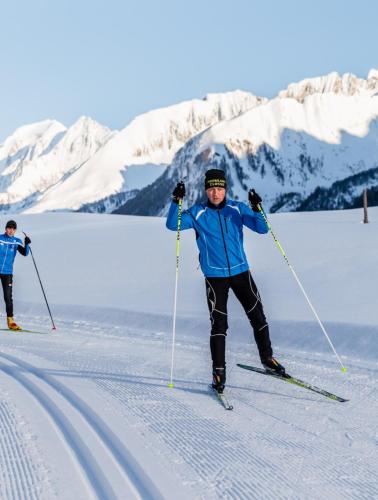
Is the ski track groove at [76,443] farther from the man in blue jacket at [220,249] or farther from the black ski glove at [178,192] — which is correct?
the black ski glove at [178,192]

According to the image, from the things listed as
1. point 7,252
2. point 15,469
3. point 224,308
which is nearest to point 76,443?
point 15,469

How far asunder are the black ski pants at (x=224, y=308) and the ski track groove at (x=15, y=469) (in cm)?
223

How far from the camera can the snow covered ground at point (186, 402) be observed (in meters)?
3.41

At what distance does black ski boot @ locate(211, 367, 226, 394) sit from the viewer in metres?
5.52

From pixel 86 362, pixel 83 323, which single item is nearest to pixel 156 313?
pixel 83 323

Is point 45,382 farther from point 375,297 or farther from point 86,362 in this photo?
point 375,297

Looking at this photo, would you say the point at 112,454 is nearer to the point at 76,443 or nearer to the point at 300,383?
the point at 76,443

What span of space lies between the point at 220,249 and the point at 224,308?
0.64 metres

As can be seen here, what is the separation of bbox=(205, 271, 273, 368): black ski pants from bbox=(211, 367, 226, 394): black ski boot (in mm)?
58

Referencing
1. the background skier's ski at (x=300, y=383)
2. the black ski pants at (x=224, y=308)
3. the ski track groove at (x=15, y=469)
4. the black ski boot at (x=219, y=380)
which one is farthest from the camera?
the black ski pants at (x=224, y=308)

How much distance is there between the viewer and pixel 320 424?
14.9 ft

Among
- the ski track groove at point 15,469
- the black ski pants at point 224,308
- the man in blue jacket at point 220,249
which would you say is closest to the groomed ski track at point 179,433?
the ski track groove at point 15,469

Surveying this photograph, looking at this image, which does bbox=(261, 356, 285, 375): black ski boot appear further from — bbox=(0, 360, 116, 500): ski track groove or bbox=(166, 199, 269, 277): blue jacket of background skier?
bbox=(0, 360, 116, 500): ski track groove

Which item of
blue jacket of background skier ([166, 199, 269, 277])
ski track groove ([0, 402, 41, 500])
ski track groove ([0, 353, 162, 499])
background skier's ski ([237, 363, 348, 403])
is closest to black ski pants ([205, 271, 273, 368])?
blue jacket of background skier ([166, 199, 269, 277])
